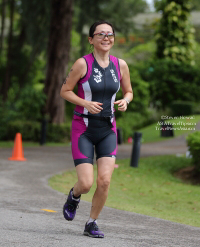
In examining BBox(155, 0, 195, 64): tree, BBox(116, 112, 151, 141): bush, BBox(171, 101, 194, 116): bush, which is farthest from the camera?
BBox(155, 0, 195, 64): tree

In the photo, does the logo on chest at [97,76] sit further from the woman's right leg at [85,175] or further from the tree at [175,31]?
the tree at [175,31]

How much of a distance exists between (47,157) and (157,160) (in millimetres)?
3037

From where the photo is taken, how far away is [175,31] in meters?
38.5

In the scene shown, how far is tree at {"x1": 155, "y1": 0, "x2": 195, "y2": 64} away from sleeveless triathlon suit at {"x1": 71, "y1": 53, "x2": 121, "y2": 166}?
109 ft

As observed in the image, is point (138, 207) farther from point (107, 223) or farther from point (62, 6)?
point (62, 6)

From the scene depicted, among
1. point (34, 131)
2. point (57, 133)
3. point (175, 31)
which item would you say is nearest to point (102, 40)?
point (34, 131)

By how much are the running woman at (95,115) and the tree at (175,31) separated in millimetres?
33042

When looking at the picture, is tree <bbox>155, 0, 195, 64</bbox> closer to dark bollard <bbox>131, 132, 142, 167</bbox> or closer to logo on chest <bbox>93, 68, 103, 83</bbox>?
dark bollard <bbox>131, 132, 142, 167</bbox>

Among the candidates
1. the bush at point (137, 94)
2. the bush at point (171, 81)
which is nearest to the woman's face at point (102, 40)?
the bush at point (137, 94)

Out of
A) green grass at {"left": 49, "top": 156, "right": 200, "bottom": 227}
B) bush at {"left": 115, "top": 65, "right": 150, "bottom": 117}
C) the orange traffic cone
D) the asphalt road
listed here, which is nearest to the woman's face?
the asphalt road

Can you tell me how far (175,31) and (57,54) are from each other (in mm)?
19321

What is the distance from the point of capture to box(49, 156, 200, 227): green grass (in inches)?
329

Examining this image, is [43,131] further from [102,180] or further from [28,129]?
[102,180]

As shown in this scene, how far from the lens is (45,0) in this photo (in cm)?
2509
